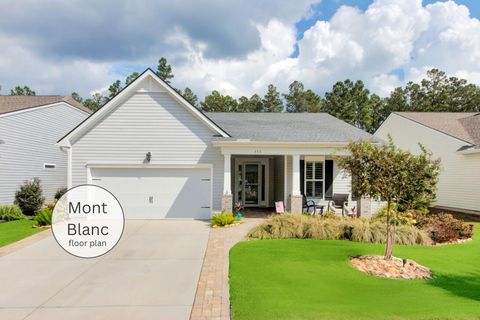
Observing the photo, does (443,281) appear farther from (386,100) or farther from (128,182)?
(386,100)

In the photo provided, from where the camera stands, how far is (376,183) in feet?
25.4

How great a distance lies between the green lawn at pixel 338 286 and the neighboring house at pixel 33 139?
1331 cm

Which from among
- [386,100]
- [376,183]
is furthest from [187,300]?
[386,100]

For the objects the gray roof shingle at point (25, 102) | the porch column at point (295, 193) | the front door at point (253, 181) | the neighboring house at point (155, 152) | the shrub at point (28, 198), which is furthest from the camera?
the gray roof shingle at point (25, 102)

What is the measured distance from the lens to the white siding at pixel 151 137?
14.2 meters

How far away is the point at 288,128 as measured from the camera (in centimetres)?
1586

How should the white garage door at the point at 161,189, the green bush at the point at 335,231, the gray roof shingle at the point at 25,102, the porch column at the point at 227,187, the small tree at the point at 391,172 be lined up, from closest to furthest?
1. the small tree at the point at 391,172
2. the green bush at the point at 335,231
3. the porch column at the point at 227,187
4. the white garage door at the point at 161,189
5. the gray roof shingle at the point at 25,102

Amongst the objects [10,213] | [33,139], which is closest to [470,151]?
[10,213]

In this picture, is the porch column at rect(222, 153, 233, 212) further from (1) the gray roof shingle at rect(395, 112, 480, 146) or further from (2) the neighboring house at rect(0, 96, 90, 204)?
(1) the gray roof shingle at rect(395, 112, 480, 146)

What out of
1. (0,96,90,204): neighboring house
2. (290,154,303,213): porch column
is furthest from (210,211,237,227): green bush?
(0,96,90,204): neighboring house

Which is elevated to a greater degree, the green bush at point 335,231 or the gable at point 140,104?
the gable at point 140,104

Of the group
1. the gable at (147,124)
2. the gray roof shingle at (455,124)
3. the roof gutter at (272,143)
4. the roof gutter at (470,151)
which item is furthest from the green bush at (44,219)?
the gray roof shingle at (455,124)

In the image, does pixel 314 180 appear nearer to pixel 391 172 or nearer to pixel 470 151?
pixel 391 172

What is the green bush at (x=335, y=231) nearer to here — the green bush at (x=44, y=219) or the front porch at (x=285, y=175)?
the front porch at (x=285, y=175)
